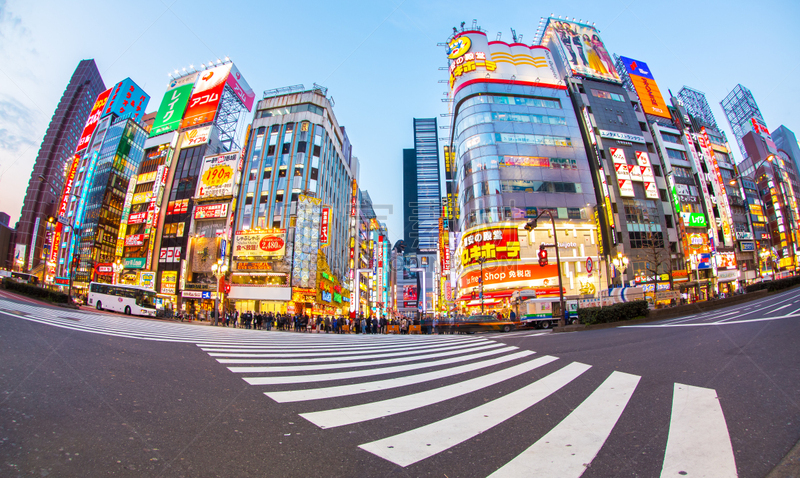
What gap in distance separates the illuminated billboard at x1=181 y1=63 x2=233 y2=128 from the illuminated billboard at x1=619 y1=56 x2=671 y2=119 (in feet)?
224

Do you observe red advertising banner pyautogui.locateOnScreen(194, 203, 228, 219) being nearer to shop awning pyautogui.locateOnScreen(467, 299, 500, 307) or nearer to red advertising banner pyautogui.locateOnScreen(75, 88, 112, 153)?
red advertising banner pyautogui.locateOnScreen(75, 88, 112, 153)

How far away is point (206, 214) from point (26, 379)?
45573 millimetres

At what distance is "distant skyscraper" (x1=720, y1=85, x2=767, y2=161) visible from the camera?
255 ft

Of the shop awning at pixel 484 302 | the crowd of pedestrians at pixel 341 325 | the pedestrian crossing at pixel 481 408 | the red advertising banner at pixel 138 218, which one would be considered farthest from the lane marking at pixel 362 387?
the red advertising banner at pixel 138 218

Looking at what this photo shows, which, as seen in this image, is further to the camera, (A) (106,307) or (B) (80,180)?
(B) (80,180)

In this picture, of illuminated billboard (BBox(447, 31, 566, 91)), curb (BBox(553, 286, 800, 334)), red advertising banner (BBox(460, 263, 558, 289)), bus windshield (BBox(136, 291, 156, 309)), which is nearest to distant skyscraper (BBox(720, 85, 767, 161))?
illuminated billboard (BBox(447, 31, 566, 91))

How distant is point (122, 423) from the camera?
2555 millimetres

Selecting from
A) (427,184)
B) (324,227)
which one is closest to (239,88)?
(324,227)

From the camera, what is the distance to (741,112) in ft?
263

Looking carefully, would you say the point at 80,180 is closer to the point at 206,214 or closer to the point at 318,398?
the point at 206,214

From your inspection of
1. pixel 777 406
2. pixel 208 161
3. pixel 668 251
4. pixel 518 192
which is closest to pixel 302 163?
pixel 208 161

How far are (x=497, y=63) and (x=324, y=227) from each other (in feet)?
130

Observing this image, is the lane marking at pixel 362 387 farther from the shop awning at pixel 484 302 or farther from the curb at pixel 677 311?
the shop awning at pixel 484 302

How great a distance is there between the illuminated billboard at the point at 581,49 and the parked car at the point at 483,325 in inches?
1953
